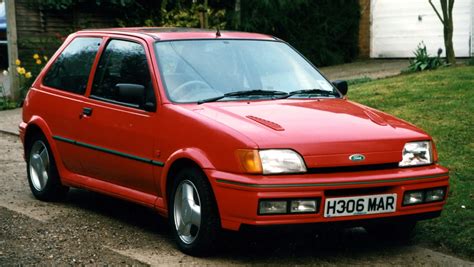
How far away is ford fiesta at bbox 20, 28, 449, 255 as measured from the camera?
19.3 feet

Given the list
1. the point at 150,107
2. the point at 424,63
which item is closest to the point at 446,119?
the point at 150,107

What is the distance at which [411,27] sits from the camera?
795 inches

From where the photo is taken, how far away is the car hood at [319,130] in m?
5.94

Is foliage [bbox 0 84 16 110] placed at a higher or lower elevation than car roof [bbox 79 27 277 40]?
lower

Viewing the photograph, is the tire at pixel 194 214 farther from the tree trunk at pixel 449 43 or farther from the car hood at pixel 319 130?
the tree trunk at pixel 449 43

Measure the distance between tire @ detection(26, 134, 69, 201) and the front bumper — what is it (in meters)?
2.67

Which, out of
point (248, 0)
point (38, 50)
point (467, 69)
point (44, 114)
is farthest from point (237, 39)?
point (248, 0)

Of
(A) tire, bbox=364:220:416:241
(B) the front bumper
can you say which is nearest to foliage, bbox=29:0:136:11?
(A) tire, bbox=364:220:416:241

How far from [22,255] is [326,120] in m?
2.26

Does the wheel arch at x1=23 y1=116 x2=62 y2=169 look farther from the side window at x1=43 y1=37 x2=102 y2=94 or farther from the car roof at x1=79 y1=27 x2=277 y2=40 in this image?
the car roof at x1=79 y1=27 x2=277 y2=40

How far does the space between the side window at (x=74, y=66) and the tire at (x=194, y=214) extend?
1878 mm

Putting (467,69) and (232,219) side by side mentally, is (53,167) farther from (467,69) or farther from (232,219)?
(467,69)

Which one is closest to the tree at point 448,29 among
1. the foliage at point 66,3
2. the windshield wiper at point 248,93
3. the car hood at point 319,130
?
the foliage at point 66,3

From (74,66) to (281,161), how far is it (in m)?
3.05
